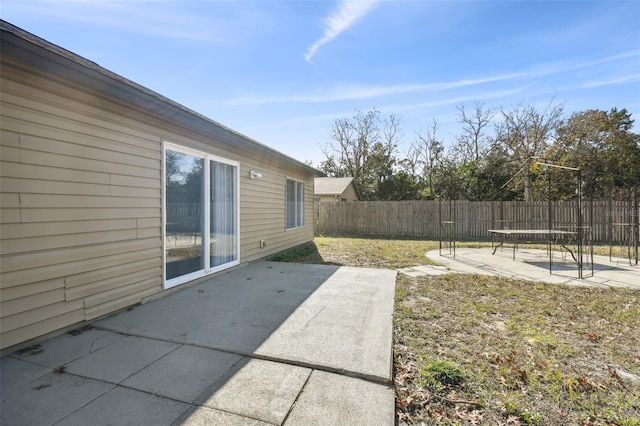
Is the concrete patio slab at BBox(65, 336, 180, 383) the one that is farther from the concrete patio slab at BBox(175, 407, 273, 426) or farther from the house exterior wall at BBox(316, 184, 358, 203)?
the house exterior wall at BBox(316, 184, 358, 203)

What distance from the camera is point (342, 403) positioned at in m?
1.81

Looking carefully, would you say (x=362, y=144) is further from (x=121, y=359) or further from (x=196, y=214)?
(x=121, y=359)

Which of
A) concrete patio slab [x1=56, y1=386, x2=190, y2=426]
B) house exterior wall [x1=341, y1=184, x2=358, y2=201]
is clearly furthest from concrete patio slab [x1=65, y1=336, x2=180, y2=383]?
house exterior wall [x1=341, y1=184, x2=358, y2=201]

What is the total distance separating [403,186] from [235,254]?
16554 millimetres

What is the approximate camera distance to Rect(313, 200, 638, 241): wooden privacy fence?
10078mm

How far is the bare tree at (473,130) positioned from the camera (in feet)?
66.4

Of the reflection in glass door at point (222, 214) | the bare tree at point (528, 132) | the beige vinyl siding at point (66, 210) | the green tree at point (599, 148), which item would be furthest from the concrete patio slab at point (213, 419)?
the green tree at point (599, 148)

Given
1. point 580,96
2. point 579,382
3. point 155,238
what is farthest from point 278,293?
point 580,96

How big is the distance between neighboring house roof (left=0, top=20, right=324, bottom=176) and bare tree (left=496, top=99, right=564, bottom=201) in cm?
1429

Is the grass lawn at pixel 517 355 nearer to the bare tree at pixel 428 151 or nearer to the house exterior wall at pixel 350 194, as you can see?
the house exterior wall at pixel 350 194

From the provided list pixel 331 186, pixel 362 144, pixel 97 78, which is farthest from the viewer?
pixel 362 144

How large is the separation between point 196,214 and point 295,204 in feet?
15.1

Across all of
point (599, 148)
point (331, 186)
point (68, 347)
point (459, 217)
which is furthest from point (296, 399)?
point (599, 148)

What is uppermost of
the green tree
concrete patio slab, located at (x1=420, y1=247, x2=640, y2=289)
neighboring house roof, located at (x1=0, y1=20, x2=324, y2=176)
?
the green tree
